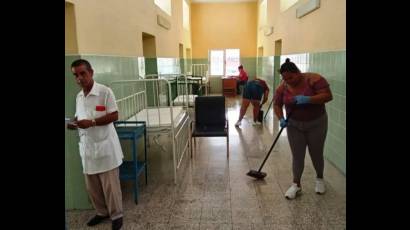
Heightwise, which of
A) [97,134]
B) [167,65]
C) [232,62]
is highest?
[232,62]

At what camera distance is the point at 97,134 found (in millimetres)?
2373

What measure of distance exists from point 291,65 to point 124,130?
5.51ft

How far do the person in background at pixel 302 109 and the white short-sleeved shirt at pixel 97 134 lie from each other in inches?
61.4

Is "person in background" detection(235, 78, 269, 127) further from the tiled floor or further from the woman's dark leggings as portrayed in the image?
the woman's dark leggings

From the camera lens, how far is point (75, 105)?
8.66ft

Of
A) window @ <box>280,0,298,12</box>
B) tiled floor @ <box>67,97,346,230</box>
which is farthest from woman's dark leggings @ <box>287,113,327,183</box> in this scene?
window @ <box>280,0,298,12</box>

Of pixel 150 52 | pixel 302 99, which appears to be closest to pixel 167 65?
pixel 150 52

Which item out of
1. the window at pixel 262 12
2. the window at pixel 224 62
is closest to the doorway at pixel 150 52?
the window at pixel 262 12

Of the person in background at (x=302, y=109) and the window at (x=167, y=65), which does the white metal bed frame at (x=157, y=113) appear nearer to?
the person in background at (x=302, y=109)

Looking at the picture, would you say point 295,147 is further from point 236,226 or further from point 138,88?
point 138,88

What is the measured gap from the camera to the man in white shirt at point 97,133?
7.52ft

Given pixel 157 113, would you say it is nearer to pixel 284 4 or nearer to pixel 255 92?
pixel 255 92
